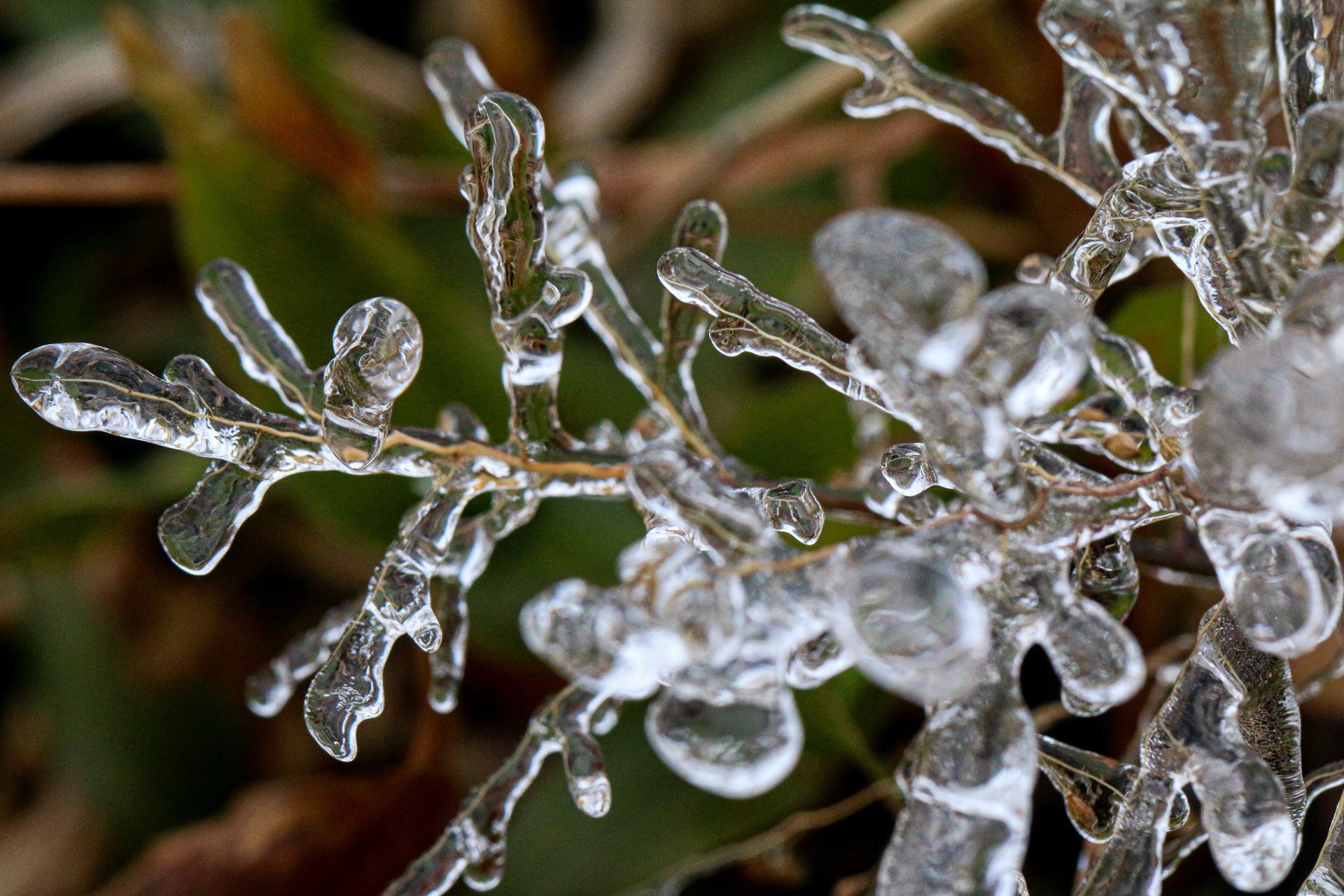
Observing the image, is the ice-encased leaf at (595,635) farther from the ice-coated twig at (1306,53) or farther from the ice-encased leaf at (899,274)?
the ice-coated twig at (1306,53)

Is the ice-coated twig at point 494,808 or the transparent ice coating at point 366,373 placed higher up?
the transparent ice coating at point 366,373

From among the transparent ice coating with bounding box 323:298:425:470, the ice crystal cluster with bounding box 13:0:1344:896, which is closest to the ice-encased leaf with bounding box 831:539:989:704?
the ice crystal cluster with bounding box 13:0:1344:896

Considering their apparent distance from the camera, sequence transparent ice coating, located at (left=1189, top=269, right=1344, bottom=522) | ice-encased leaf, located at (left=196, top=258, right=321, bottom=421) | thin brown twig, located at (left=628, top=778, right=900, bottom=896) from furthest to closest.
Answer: thin brown twig, located at (left=628, top=778, right=900, bottom=896)
ice-encased leaf, located at (left=196, top=258, right=321, bottom=421)
transparent ice coating, located at (left=1189, top=269, right=1344, bottom=522)

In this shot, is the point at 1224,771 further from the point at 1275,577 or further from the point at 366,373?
the point at 366,373

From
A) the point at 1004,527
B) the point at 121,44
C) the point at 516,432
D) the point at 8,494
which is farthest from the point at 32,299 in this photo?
the point at 1004,527

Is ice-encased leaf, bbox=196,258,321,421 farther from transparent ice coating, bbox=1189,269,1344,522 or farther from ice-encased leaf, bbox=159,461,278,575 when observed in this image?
transparent ice coating, bbox=1189,269,1344,522

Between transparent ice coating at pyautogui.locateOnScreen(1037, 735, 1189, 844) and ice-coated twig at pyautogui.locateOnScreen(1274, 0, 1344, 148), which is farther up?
ice-coated twig at pyautogui.locateOnScreen(1274, 0, 1344, 148)

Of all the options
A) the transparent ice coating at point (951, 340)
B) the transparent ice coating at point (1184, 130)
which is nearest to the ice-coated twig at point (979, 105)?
the transparent ice coating at point (1184, 130)

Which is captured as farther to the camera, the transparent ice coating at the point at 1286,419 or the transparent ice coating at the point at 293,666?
the transparent ice coating at the point at 293,666
